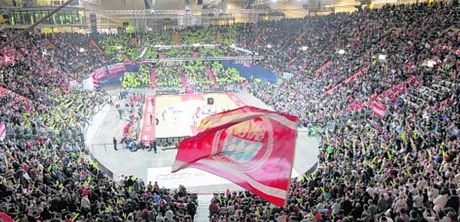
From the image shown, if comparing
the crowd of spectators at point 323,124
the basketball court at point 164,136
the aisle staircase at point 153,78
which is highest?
the crowd of spectators at point 323,124

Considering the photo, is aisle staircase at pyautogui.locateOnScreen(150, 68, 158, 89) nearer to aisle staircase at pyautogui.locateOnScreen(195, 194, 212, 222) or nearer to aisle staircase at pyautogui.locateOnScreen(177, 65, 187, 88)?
aisle staircase at pyautogui.locateOnScreen(177, 65, 187, 88)

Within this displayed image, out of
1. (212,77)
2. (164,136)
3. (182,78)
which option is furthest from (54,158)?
(212,77)

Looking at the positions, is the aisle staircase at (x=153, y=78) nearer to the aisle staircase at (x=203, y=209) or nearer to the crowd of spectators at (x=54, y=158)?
the crowd of spectators at (x=54, y=158)

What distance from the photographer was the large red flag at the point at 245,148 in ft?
26.2

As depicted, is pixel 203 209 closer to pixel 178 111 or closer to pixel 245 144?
pixel 245 144

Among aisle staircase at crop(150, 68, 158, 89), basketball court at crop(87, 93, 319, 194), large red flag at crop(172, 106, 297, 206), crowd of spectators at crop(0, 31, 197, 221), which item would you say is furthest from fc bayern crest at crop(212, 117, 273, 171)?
aisle staircase at crop(150, 68, 158, 89)

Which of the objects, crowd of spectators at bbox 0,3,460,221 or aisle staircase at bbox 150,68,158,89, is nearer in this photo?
crowd of spectators at bbox 0,3,460,221

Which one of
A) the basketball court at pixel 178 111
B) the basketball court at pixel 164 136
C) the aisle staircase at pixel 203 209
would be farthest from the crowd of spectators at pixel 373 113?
the basketball court at pixel 178 111

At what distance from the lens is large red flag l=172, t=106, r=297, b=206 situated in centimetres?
800

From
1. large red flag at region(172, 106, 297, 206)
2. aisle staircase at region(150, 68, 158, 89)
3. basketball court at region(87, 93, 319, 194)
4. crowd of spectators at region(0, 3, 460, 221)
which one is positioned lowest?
basketball court at region(87, 93, 319, 194)

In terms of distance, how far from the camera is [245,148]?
8.34 metres

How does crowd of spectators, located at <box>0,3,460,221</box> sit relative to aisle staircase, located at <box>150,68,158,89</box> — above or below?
above

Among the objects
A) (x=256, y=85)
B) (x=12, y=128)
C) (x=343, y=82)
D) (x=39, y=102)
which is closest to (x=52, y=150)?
(x=12, y=128)

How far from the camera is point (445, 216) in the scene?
362 inches
